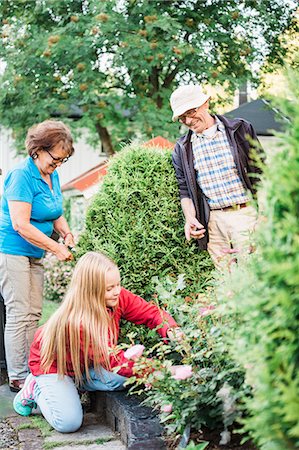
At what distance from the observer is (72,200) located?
15.0 metres

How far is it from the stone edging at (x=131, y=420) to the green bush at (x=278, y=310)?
1.29 metres

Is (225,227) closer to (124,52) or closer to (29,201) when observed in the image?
(29,201)

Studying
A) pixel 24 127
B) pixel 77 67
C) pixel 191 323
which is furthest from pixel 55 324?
pixel 24 127

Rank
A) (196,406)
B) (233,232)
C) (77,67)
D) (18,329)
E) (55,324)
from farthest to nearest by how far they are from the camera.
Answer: (77,67) → (18,329) → (233,232) → (55,324) → (196,406)

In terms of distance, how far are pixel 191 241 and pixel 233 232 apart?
0.96ft

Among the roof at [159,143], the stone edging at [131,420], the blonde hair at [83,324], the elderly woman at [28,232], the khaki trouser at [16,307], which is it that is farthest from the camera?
the roof at [159,143]

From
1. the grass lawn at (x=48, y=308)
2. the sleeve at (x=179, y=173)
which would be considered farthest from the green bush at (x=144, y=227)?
the grass lawn at (x=48, y=308)

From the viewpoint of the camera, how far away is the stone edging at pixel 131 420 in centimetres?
319

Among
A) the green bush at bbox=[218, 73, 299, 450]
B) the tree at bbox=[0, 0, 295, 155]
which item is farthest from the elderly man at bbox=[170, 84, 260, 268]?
the tree at bbox=[0, 0, 295, 155]

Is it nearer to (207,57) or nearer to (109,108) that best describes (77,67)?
(109,108)

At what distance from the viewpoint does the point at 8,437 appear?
3719mm

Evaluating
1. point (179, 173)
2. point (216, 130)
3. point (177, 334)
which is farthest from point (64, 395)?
point (216, 130)

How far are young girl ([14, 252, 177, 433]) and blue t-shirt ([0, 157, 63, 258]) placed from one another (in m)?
0.87

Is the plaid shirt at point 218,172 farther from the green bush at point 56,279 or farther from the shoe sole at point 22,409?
the green bush at point 56,279
